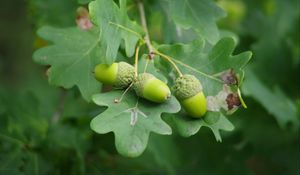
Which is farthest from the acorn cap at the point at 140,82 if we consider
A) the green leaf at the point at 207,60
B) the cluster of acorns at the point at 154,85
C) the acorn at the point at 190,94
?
the green leaf at the point at 207,60

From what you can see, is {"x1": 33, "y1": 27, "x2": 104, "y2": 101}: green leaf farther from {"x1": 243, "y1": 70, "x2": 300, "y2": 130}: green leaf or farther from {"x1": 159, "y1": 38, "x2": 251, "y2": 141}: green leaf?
{"x1": 243, "y1": 70, "x2": 300, "y2": 130}: green leaf

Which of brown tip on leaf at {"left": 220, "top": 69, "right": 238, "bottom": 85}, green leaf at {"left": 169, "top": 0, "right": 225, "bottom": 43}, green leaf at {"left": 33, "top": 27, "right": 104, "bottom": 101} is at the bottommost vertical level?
green leaf at {"left": 33, "top": 27, "right": 104, "bottom": 101}

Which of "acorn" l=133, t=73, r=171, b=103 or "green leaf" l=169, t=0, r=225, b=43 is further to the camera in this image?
"green leaf" l=169, t=0, r=225, b=43

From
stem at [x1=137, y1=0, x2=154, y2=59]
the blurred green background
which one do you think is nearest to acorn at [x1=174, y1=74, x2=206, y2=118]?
stem at [x1=137, y1=0, x2=154, y2=59]

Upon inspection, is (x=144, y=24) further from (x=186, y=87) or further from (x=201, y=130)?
(x=201, y=130)

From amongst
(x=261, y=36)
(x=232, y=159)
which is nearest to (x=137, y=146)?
(x=232, y=159)

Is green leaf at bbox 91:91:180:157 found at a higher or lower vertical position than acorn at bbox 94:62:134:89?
lower
